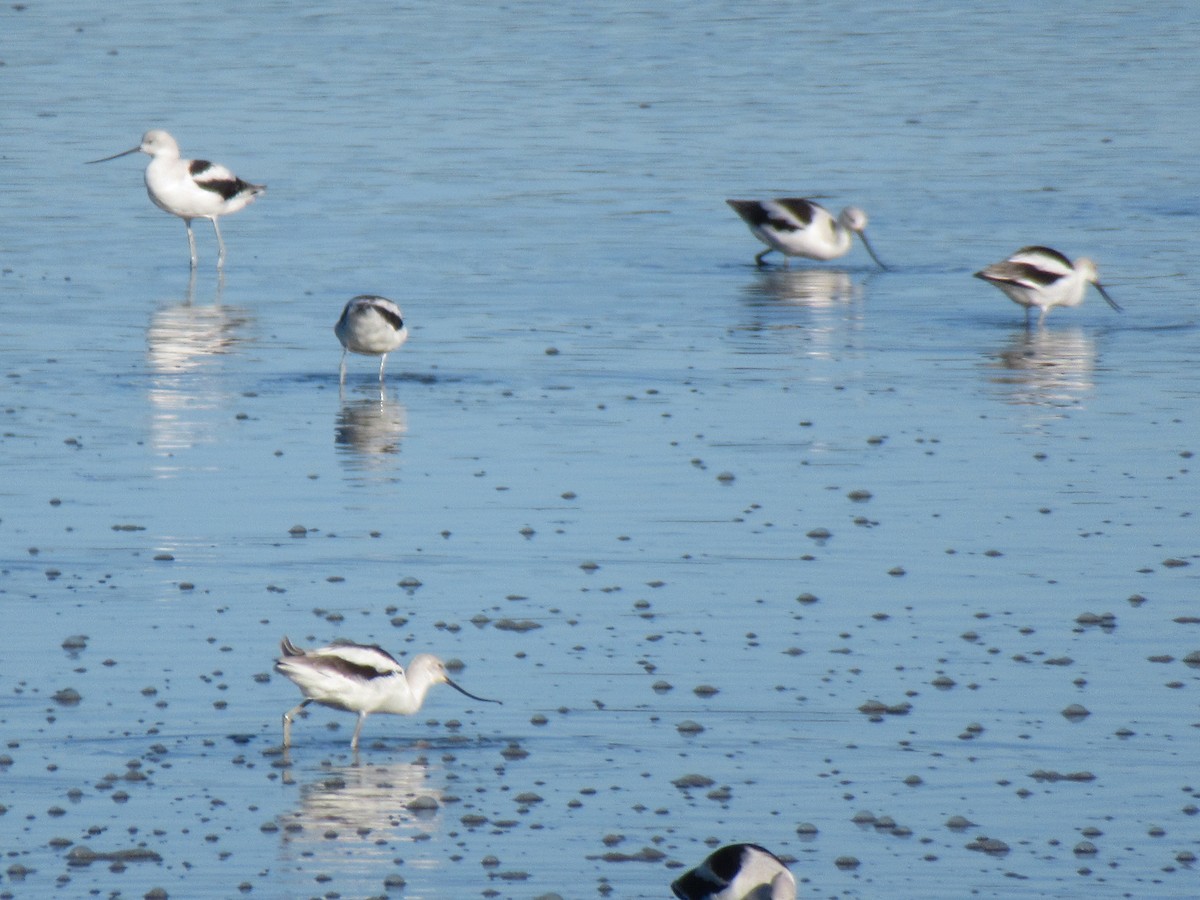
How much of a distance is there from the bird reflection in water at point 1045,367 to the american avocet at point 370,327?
15.0 feet

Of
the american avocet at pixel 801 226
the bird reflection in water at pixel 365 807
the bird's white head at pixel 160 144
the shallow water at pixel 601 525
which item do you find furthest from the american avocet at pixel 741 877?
the bird's white head at pixel 160 144

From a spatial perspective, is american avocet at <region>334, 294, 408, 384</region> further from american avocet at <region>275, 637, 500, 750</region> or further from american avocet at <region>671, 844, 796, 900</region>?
american avocet at <region>671, 844, 796, 900</region>

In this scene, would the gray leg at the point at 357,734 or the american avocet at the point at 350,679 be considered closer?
the american avocet at the point at 350,679

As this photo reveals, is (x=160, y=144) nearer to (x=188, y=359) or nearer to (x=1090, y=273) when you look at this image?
(x=188, y=359)

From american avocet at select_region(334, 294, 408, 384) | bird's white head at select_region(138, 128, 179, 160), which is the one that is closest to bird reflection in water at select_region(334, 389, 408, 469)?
american avocet at select_region(334, 294, 408, 384)

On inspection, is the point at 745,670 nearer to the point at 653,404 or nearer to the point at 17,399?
the point at 653,404

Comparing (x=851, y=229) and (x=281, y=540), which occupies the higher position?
(x=851, y=229)

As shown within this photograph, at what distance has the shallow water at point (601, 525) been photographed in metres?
9.35

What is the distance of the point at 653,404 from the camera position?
17.2 metres

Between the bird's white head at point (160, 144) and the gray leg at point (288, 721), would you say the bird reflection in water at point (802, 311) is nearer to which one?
the bird's white head at point (160, 144)

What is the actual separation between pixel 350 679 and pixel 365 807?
672 mm

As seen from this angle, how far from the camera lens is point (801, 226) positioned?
23906 mm

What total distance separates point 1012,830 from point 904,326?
11567 mm

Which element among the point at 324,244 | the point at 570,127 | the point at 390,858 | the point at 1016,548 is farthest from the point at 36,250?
the point at 390,858
